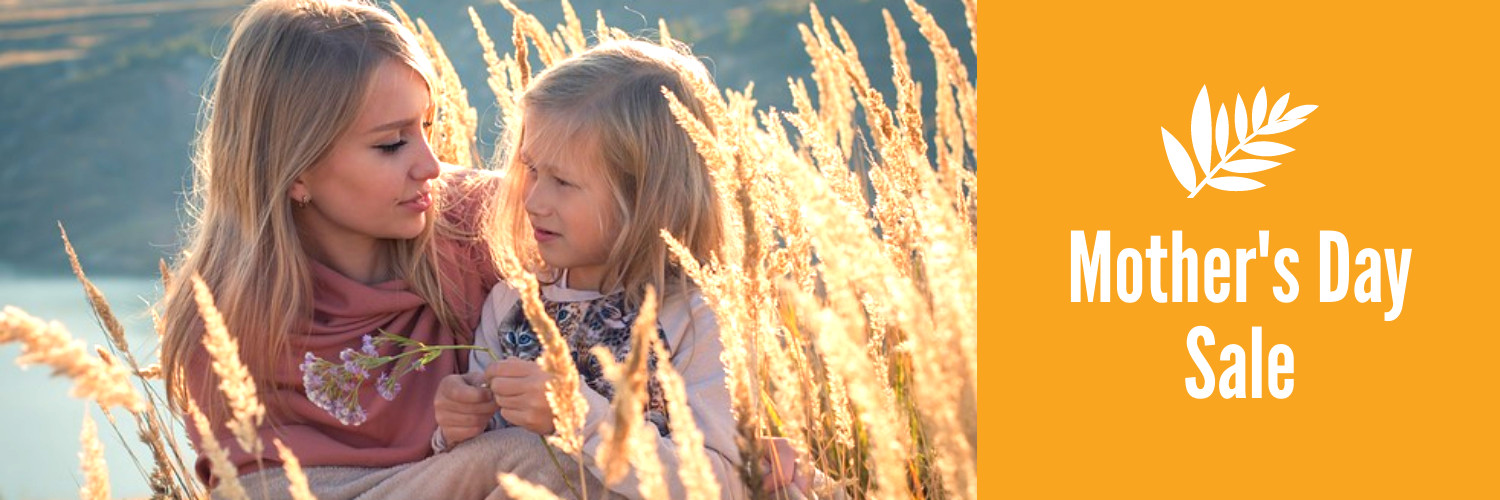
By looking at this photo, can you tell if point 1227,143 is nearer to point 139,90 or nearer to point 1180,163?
point 1180,163

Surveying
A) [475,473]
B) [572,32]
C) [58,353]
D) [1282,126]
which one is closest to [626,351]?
[475,473]

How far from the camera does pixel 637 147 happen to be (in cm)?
219

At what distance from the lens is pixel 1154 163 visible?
2.20 metres

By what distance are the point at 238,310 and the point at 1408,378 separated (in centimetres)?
170

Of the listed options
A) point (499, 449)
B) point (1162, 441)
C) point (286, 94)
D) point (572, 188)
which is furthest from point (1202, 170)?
point (286, 94)

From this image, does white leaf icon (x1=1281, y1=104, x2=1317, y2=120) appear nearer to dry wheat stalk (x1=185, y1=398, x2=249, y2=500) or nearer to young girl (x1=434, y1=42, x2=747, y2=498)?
young girl (x1=434, y1=42, x2=747, y2=498)

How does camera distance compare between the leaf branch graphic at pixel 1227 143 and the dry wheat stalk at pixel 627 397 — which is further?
the leaf branch graphic at pixel 1227 143

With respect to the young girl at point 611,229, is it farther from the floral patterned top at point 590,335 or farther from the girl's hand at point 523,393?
the girl's hand at point 523,393

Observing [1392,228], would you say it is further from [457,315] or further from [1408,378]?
[457,315]

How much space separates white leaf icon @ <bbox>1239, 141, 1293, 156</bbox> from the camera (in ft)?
6.91

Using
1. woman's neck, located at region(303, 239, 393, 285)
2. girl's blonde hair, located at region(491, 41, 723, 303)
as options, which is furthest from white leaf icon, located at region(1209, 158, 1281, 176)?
woman's neck, located at region(303, 239, 393, 285)

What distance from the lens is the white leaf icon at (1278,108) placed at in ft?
6.89

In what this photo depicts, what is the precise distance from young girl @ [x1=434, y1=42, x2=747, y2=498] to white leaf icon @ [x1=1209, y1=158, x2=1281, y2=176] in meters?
0.80

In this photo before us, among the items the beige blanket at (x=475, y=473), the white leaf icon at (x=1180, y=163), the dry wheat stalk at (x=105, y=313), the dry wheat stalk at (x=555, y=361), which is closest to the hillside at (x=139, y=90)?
the white leaf icon at (x=1180, y=163)
